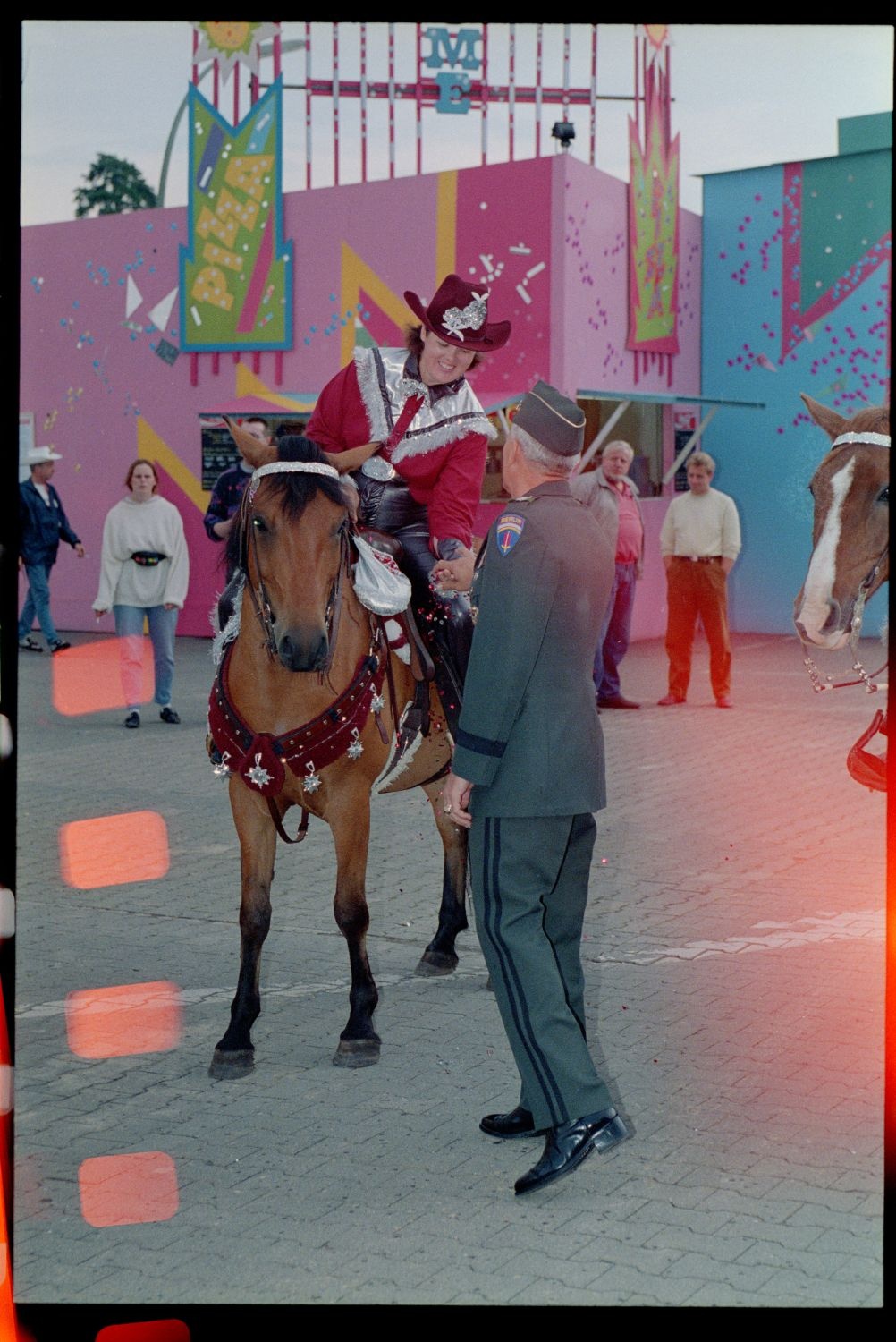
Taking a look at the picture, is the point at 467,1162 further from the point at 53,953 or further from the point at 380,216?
the point at 380,216

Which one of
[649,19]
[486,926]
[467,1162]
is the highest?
[649,19]

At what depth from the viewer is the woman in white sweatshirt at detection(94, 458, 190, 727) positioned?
12695 millimetres

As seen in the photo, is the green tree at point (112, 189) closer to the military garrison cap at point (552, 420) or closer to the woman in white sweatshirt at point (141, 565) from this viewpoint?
the woman in white sweatshirt at point (141, 565)

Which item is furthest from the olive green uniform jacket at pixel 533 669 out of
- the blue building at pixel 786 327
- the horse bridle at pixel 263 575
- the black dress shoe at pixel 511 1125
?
the blue building at pixel 786 327

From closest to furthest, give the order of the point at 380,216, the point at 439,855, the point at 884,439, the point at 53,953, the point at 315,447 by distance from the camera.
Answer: the point at 884,439 < the point at 315,447 < the point at 53,953 < the point at 439,855 < the point at 380,216

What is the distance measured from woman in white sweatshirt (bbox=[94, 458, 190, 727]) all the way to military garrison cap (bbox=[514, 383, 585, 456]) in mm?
8312

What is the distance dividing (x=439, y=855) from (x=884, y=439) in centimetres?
491

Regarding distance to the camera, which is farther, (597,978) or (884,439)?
(597,978)

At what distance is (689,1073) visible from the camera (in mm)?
5379

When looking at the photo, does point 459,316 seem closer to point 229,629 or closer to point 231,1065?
point 229,629

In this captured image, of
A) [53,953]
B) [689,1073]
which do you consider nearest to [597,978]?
[689,1073]

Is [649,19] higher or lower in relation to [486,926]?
higher

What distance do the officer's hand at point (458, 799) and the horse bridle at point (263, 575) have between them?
0.78 meters

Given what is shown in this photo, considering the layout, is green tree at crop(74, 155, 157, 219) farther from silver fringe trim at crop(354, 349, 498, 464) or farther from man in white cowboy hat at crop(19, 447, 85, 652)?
silver fringe trim at crop(354, 349, 498, 464)
